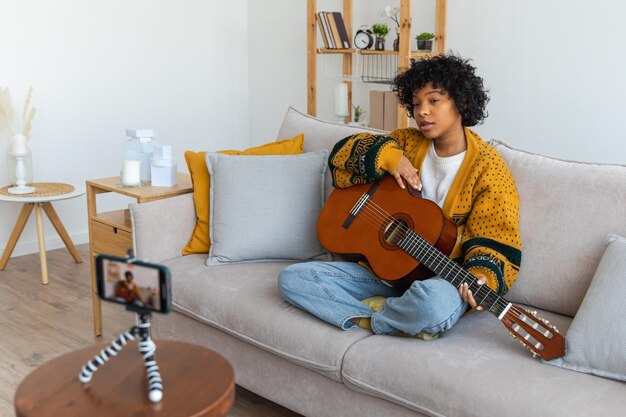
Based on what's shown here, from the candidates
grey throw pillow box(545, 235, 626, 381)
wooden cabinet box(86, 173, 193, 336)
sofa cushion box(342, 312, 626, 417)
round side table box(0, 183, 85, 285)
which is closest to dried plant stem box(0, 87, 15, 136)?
round side table box(0, 183, 85, 285)

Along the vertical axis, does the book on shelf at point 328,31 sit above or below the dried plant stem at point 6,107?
above

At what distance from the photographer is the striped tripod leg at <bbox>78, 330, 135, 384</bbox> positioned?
4.77ft

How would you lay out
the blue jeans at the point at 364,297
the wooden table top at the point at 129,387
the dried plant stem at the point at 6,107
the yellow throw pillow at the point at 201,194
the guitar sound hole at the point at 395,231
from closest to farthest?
the wooden table top at the point at 129,387
the blue jeans at the point at 364,297
the guitar sound hole at the point at 395,231
the yellow throw pillow at the point at 201,194
the dried plant stem at the point at 6,107

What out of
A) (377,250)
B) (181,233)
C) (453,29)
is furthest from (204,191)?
(453,29)

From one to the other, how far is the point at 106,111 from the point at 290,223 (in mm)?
2013

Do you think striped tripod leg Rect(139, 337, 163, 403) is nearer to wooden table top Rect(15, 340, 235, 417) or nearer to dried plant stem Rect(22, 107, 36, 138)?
wooden table top Rect(15, 340, 235, 417)

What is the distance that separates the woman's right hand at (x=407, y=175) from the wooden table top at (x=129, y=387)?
2.91ft

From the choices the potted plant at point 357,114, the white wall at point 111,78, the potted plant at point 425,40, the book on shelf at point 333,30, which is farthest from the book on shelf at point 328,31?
the white wall at point 111,78

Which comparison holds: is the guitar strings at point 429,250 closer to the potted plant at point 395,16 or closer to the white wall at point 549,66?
the white wall at point 549,66

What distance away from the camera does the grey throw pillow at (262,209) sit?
248 cm

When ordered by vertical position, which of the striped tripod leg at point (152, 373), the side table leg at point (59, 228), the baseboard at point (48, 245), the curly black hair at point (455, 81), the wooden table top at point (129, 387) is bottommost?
the baseboard at point (48, 245)

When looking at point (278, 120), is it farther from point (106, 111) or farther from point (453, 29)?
point (453, 29)

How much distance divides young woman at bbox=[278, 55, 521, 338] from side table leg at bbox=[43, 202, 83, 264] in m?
1.74

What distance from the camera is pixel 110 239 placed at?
2709 mm
